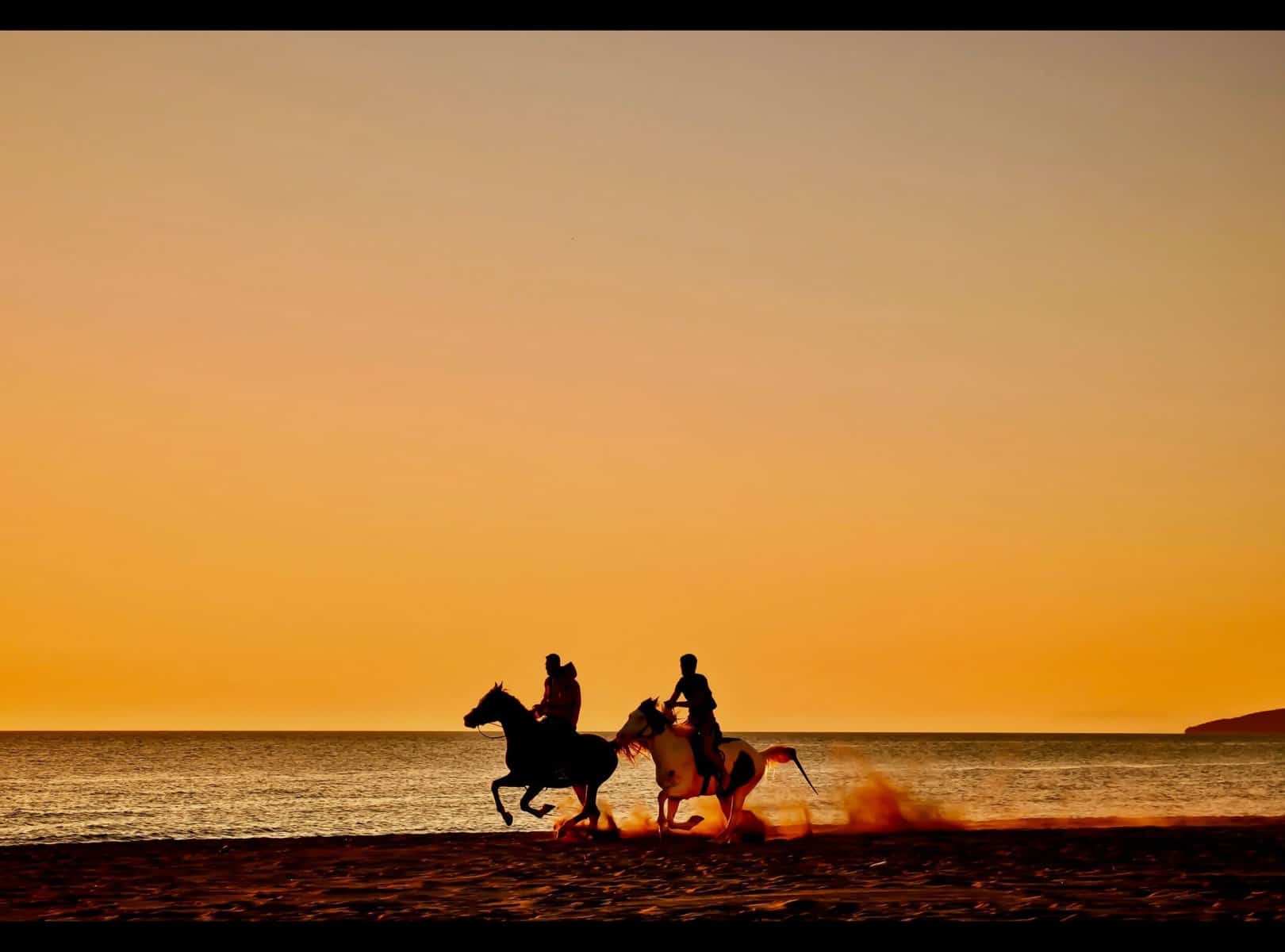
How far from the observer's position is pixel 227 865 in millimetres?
17484

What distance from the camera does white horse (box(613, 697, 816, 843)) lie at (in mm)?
21203

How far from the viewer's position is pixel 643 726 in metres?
21.2

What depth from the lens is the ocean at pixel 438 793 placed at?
170 feet

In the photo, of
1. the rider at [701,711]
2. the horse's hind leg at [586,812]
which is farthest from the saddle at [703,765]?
the horse's hind leg at [586,812]

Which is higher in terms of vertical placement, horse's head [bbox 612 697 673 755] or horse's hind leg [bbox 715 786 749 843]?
horse's head [bbox 612 697 673 755]

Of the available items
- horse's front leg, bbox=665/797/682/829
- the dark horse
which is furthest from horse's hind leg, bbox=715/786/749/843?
the dark horse

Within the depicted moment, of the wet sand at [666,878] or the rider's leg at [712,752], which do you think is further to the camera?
the rider's leg at [712,752]

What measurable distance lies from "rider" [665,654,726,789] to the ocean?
305 centimetres

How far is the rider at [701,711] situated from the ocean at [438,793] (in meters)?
3.05

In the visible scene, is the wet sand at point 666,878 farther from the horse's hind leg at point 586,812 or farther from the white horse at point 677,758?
the white horse at point 677,758

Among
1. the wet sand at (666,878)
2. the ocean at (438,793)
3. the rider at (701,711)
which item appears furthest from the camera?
the ocean at (438,793)

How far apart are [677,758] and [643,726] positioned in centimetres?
69

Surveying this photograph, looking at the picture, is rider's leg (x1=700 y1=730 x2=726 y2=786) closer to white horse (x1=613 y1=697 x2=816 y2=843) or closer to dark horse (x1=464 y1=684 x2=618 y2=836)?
white horse (x1=613 y1=697 x2=816 y2=843)

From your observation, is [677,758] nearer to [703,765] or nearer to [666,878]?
[703,765]
